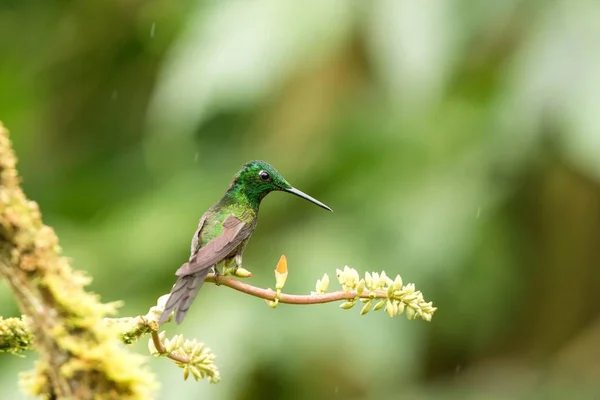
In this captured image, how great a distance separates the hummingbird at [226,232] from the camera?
1151mm

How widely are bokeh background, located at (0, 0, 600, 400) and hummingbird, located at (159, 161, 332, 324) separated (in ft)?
5.17

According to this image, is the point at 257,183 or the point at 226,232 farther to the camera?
the point at 257,183

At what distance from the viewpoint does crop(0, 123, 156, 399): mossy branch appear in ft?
2.72

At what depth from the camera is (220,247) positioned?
1.32 metres

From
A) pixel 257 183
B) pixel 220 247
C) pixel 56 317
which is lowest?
pixel 56 317

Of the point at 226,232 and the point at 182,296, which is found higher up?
the point at 226,232

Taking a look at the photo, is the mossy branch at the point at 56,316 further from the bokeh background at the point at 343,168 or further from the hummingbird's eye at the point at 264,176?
the bokeh background at the point at 343,168

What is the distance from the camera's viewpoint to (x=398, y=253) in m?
3.86

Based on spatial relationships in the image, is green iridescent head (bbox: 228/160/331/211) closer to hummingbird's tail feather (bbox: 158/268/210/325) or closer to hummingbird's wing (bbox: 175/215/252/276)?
hummingbird's wing (bbox: 175/215/252/276)

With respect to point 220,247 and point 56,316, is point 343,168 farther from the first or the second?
point 56,316

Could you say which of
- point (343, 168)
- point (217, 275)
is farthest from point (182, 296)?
point (343, 168)

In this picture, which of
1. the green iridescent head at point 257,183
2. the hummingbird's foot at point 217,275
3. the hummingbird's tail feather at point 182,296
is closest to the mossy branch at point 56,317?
the hummingbird's tail feather at point 182,296

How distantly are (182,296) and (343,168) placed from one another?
3.19 metres

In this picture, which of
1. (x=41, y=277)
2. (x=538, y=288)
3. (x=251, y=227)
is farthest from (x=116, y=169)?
(x=41, y=277)
